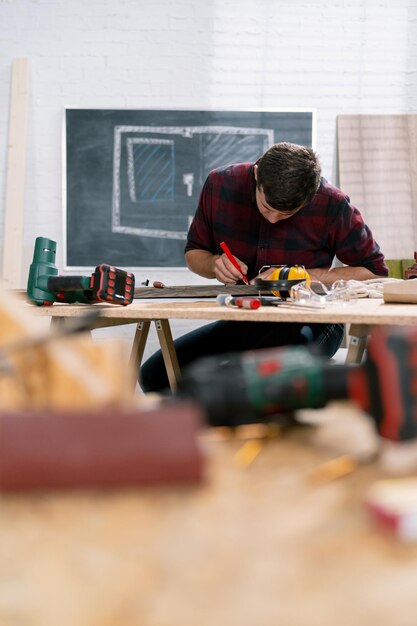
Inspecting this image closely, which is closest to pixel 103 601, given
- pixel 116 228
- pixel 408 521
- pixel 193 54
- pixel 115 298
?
pixel 408 521

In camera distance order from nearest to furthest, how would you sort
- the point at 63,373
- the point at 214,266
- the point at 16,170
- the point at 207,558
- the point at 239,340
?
the point at 207,558 < the point at 63,373 < the point at 239,340 < the point at 214,266 < the point at 16,170

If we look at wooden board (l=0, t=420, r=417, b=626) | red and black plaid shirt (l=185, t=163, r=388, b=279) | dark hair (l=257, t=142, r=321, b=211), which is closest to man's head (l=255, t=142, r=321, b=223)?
dark hair (l=257, t=142, r=321, b=211)

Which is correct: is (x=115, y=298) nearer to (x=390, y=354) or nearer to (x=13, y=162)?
(x=390, y=354)

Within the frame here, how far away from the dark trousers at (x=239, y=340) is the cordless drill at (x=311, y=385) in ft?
5.46

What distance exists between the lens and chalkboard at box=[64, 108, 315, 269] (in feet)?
13.0

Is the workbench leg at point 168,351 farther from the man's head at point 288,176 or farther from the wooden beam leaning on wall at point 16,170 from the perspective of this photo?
the wooden beam leaning on wall at point 16,170

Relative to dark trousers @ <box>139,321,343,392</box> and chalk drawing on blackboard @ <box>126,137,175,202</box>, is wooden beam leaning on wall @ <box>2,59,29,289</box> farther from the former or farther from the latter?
dark trousers @ <box>139,321,343,392</box>

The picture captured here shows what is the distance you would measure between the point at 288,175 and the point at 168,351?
0.76 meters

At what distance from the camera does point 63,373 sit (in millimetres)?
485

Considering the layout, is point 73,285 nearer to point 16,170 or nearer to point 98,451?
point 98,451

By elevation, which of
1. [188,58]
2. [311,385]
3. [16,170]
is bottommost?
[311,385]

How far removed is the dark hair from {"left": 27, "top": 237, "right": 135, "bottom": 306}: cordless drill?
63 cm

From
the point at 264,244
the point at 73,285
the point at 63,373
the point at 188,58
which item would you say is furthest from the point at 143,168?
the point at 63,373

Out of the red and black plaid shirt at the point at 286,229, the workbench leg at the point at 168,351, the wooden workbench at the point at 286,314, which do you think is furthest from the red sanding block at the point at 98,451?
the red and black plaid shirt at the point at 286,229
